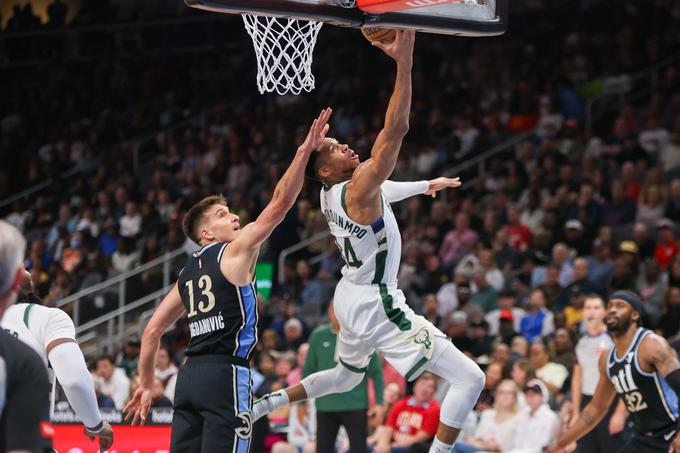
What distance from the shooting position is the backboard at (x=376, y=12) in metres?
6.97

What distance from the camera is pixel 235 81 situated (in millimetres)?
22766

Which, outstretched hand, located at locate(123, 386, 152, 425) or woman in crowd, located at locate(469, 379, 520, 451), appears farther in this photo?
woman in crowd, located at locate(469, 379, 520, 451)

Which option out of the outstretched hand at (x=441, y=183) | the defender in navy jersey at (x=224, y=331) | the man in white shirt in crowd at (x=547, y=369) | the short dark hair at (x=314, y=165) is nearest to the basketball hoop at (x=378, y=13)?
the short dark hair at (x=314, y=165)

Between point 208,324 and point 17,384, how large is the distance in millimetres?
2629

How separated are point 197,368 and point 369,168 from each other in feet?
5.47

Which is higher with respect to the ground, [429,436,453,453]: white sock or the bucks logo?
the bucks logo

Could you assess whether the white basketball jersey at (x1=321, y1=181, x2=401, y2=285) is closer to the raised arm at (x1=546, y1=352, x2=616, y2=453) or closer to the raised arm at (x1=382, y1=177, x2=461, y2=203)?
the raised arm at (x1=382, y1=177, x2=461, y2=203)

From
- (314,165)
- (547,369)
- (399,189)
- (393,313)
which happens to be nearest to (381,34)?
(314,165)

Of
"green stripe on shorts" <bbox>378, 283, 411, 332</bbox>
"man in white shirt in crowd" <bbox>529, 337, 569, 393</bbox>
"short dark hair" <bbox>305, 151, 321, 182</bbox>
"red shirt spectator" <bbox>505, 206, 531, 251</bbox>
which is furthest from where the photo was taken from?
"red shirt spectator" <bbox>505, 206, 531, 251</bbox>

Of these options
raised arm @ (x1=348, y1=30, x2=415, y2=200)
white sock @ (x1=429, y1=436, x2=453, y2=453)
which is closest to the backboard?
raised arm @ (x1=348, y1=30, x2=415, y2=200)

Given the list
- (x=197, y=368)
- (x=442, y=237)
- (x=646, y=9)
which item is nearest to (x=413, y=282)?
(x=442, y=237)

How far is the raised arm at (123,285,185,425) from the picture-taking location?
725cm

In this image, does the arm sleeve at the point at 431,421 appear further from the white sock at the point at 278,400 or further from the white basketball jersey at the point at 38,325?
the white basketball jersey at the point at 38,325

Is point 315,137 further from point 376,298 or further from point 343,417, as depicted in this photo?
point 343,417
